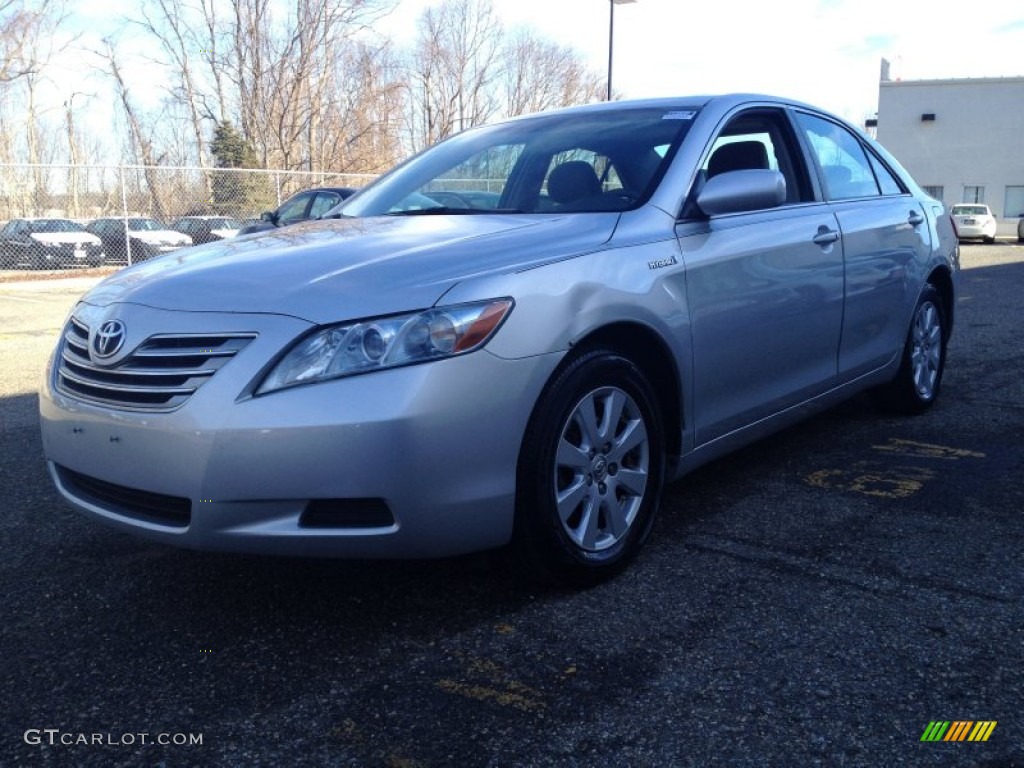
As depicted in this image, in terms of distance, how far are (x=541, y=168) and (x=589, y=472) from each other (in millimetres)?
1418

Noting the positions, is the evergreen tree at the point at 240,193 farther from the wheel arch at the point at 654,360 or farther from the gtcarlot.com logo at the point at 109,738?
the gtcarlot.com logo at the point at 109,738

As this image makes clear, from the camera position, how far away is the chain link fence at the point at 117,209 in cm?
1911

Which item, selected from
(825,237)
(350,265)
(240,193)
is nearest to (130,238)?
(240,193)

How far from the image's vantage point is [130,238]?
1894cm

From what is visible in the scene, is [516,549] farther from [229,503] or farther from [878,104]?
[878,104]

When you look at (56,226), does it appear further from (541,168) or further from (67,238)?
(541,168)

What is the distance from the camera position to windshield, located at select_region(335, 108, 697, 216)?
11.5 feet

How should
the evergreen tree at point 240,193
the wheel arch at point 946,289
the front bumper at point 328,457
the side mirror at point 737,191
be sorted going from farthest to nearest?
the evergreen tree at point 240,193, the wheel arch at point 946,289, the side mirror at point 737,191, the front bumper at point 328,457

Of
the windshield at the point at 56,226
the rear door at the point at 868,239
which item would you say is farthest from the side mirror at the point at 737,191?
the windshield at the point at 56,226

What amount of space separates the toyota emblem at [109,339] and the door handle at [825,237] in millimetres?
2739

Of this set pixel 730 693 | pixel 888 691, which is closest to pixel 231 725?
pixel 730 693

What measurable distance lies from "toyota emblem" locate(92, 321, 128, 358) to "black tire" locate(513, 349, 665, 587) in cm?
116

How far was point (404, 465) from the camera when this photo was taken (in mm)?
2441

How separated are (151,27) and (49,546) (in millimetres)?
29203
